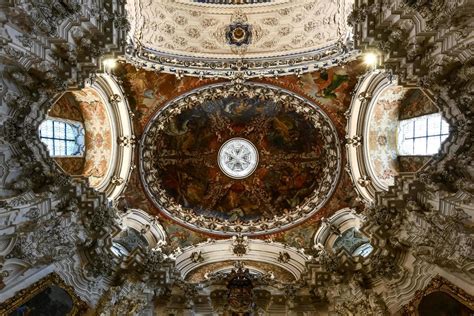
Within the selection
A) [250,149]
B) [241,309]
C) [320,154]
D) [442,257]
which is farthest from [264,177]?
[442,257]

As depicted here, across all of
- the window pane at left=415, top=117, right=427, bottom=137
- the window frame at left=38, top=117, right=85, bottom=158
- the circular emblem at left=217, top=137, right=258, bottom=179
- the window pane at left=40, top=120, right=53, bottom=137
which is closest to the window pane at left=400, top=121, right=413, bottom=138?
the window pane at left=415, top=117, right=427, bottom=137

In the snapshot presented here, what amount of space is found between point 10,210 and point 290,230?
12033 millimetres

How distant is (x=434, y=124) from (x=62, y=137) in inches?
541

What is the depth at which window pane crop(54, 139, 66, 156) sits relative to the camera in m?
16.7

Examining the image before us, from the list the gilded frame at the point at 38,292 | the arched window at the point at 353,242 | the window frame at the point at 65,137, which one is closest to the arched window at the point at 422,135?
the arched window at the point at 353,242

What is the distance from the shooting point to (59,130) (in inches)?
672

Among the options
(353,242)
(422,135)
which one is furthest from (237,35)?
(353,242)

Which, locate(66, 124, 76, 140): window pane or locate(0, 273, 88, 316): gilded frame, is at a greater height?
locate(66, 124, 76, 140): window pane

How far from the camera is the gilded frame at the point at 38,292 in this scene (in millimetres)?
10898

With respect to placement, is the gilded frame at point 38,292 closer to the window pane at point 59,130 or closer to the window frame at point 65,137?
the window frame at point 65,137

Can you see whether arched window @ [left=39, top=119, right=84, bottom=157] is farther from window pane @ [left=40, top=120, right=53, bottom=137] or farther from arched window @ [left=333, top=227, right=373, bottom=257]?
arched window @ [left=333, top=227, right=373, bottom=257]

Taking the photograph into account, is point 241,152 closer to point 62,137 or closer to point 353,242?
point 353,242

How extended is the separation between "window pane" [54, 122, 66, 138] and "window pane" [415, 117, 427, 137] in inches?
526

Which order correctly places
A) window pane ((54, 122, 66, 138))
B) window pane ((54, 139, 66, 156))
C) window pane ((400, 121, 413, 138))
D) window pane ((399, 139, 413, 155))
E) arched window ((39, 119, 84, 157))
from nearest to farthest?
arched window ((39, 119, 84, 157)) < window pane ((54, 139, 66, 156)) < window pane ((54, 122, 66, 138)) < window pane ((399, 139, 413, 155)) < window pane ((400, 121, 413, 138))
